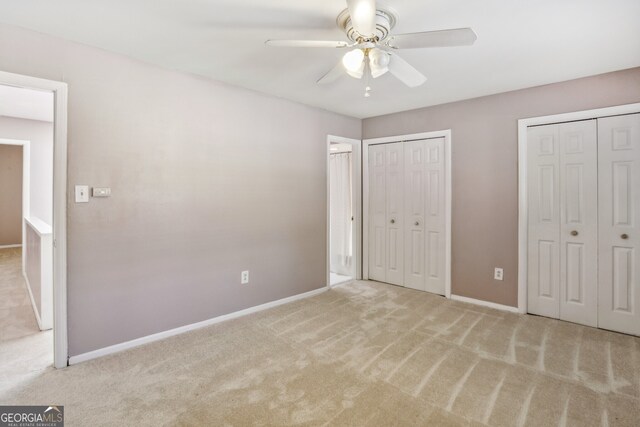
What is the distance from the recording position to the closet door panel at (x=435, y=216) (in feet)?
12.8

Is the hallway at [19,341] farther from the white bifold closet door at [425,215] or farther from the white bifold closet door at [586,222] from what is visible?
the white bifold closet door at [586,222]

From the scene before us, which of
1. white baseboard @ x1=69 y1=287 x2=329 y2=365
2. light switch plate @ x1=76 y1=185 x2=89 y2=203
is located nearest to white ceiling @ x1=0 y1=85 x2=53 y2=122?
light switch plate @ x1=76 y1=185 x2=89 y2=203

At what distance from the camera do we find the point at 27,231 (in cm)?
440

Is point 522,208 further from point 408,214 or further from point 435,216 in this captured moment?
point 408,214

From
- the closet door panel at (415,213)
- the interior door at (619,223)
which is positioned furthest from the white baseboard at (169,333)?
the interior door at (619,223)

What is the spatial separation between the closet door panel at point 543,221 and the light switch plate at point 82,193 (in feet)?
13.0

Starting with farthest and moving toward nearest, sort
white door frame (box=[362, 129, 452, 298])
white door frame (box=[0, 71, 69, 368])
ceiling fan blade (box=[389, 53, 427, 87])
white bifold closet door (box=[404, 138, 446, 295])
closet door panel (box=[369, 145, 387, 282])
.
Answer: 1. closet door panel (box=[369, 145, 387, 282])
2. white bifold closet door (box=[404, 138, 446, 295])
3. white door frame (box=[362, 129, 452, 298])
4. white door frame (box=[0, 71, 69, 368])
5. ceiling fan blade (box=[389, 53, 427, 87])

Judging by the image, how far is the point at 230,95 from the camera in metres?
3.18

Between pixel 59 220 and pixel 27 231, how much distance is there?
304cm

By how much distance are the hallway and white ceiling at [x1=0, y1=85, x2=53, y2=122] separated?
233 cm

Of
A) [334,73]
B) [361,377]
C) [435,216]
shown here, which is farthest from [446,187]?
[361,377]

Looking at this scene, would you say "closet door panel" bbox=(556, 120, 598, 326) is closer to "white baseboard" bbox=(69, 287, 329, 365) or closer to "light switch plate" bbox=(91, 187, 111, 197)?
"white baseboard" bbox=(69, 287, 329, 365)

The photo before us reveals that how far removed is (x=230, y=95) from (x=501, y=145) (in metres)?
2.87

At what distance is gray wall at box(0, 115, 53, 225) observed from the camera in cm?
502
